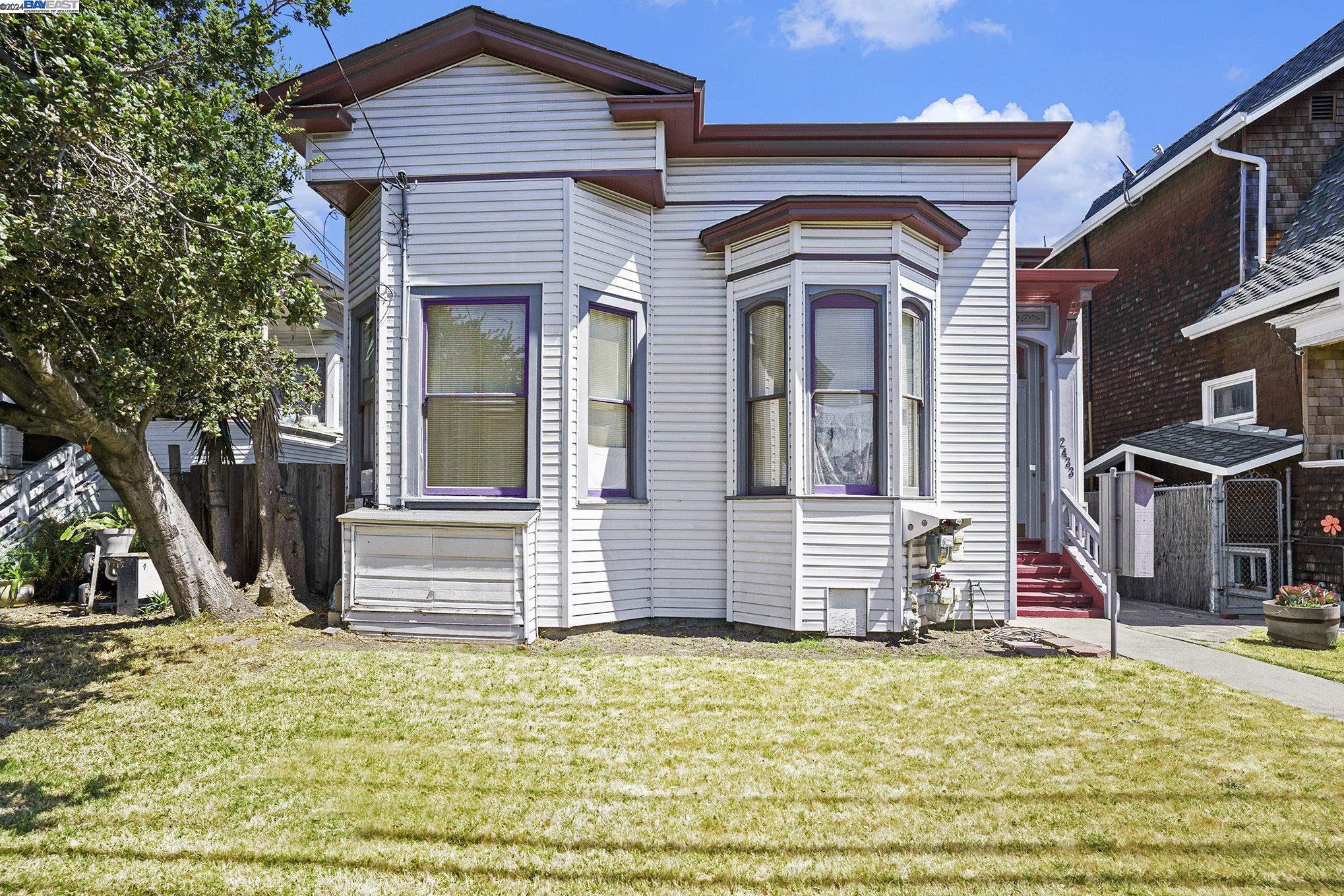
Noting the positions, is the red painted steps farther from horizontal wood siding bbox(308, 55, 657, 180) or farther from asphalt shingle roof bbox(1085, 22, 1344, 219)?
asphalt shingle roof bbox(1085, 22, 1344, 219)

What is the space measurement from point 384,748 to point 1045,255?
1505cm

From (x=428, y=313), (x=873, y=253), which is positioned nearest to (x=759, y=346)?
(x=873, y=253)

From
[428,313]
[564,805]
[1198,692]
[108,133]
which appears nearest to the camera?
[564,805]

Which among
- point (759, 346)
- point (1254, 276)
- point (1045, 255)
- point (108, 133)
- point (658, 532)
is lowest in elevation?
point (658, 532)

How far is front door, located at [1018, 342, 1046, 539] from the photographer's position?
36.1 feet

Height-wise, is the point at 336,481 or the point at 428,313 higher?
the point at 428,313

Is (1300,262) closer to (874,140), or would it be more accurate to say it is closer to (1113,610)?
(874,140)

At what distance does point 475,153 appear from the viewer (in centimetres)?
820

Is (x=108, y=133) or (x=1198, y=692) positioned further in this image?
(x=1198, y=692)

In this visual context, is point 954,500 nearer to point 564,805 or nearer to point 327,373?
point 564,805

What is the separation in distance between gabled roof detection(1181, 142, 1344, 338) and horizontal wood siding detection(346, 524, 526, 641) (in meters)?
10.8

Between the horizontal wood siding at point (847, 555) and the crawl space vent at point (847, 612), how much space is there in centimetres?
5

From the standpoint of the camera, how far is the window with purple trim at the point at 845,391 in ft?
26.3

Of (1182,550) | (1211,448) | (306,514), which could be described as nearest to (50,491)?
(306,514)
